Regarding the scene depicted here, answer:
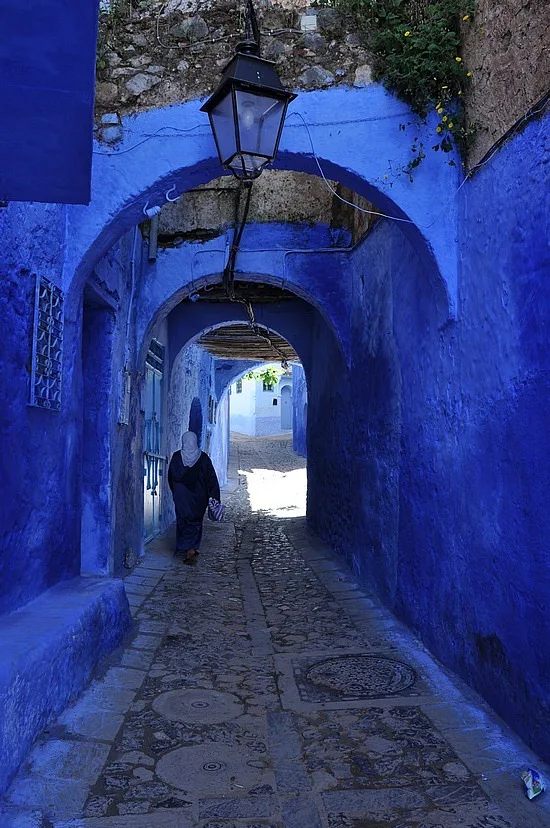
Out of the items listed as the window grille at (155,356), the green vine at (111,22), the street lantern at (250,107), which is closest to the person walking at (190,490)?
the window grille at (155,356)

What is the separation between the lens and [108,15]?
4.36m

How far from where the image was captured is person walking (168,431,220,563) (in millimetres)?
7703

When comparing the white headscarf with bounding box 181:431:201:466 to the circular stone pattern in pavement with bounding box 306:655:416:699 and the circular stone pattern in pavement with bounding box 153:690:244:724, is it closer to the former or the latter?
the circular stone pattern in pavement with bounding box 306:655:416:699

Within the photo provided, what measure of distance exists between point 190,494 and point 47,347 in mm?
4226

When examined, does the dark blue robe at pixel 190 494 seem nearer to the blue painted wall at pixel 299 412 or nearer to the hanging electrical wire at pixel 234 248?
the hanging electrical wire at pixel 234 248

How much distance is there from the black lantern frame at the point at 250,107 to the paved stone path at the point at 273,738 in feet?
9.19

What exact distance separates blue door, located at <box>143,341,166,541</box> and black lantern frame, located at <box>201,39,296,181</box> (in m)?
4.42

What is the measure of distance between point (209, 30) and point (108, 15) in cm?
63

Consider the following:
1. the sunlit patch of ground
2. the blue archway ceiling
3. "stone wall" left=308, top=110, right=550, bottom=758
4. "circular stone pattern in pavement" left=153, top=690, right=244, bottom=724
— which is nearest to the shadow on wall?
the sunlit patch of ground

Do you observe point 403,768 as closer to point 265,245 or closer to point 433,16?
point 433,16

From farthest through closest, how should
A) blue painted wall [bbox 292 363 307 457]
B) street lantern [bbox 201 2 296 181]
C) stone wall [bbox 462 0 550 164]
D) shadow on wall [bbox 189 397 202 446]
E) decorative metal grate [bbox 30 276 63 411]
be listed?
blue painted wall [bbox 292 363 307 457], shadow on wall [bbox 189 397 202 446], street lantern [bbox 201 2 296 181], decorative metal grate [bbox 30 276 63 411], stone wall [bbox 462 0 550 164]

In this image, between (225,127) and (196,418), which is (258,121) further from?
(196,418)

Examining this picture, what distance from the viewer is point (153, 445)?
8.59 meters

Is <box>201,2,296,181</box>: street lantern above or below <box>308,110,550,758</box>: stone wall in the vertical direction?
above
